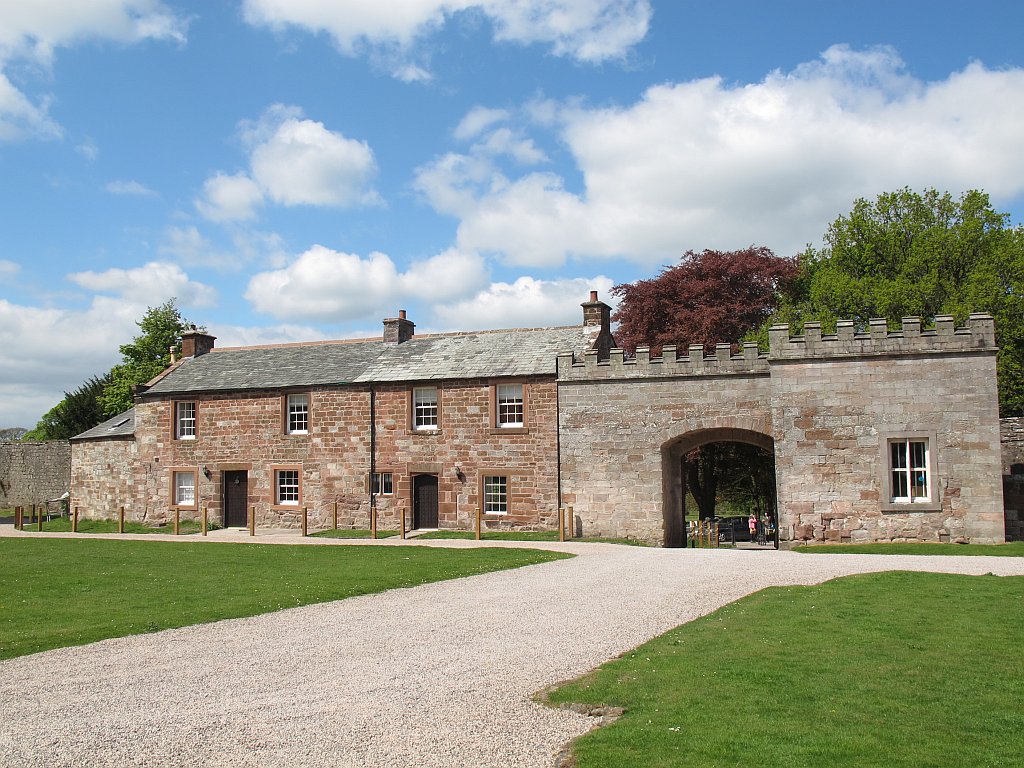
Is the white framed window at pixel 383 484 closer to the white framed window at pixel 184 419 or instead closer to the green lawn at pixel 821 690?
the white framed window at pixel 184 419

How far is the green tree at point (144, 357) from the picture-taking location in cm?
5097

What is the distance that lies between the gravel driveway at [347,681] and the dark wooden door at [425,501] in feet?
45.1

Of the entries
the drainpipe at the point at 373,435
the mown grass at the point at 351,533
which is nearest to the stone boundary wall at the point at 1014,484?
the mown grass at the point at 351,533

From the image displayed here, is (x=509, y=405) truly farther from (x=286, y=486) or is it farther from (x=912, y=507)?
(x=912, y=507)

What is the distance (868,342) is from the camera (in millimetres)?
22375

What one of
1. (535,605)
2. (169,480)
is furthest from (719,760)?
(169,480)

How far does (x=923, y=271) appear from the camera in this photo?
3466cm

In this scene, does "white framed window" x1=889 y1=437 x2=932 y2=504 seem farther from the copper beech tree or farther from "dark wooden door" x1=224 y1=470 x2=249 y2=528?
"dark wooden door" x1=224 y1=470 x2=249 y2=528

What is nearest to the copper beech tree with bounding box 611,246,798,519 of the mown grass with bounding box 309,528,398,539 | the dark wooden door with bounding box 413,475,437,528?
the dark wooden door with bounding box 413,475,437,528

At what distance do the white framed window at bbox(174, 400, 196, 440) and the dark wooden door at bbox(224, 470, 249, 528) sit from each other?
2.53 m

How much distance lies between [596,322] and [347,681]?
70.4ft

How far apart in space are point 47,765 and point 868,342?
20955 mm

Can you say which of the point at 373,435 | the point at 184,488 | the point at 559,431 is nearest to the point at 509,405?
the point at 559,431

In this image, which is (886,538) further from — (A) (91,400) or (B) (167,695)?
(A) (91,400)
